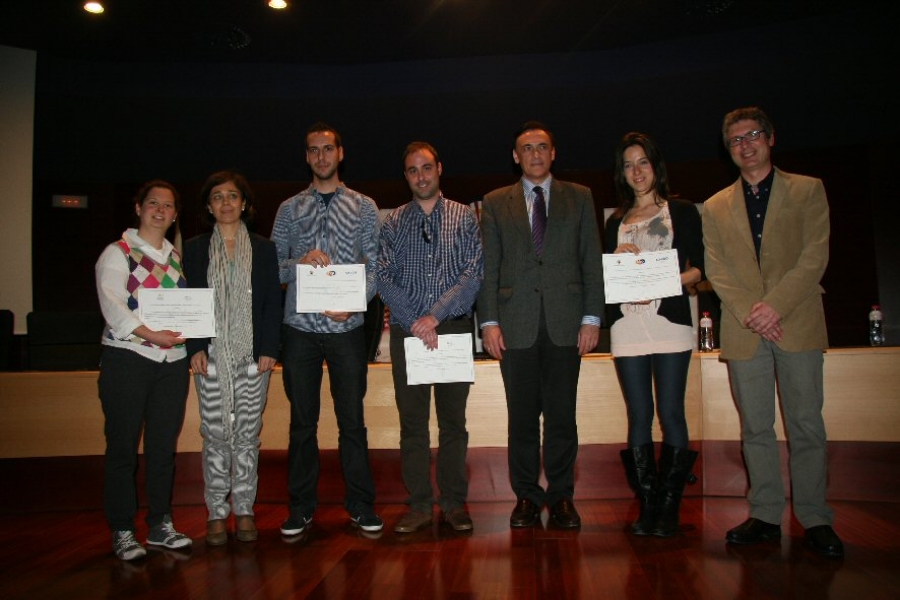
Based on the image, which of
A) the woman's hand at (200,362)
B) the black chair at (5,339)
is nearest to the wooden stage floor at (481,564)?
the woman's hand at (200,362)

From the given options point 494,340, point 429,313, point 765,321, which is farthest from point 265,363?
point 765,321

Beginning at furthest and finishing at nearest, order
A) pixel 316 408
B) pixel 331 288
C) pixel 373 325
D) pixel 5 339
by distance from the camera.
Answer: pixel 5 339
pixel 373 325
pixel 316 408
pixel 331 288

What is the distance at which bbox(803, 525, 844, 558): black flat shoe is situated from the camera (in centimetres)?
238

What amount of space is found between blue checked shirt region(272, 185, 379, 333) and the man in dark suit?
0.54m

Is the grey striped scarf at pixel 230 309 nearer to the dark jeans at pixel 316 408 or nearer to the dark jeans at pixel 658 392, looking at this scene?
the dark jeans at pixel 316 408

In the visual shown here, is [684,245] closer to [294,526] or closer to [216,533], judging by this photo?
[294,526]

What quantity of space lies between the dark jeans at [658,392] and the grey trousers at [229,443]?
1608 millimetres

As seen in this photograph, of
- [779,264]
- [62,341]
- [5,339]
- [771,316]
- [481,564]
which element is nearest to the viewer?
Result: [481,564]

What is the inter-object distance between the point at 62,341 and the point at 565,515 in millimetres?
3402

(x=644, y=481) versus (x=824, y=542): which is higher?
(x=644, y=481)

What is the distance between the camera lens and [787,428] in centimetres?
263

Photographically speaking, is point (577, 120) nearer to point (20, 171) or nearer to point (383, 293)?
point (383, 293)

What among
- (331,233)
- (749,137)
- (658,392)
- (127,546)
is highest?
(749,137)

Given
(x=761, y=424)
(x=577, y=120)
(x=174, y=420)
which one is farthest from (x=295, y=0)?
(x=761, y=424)
